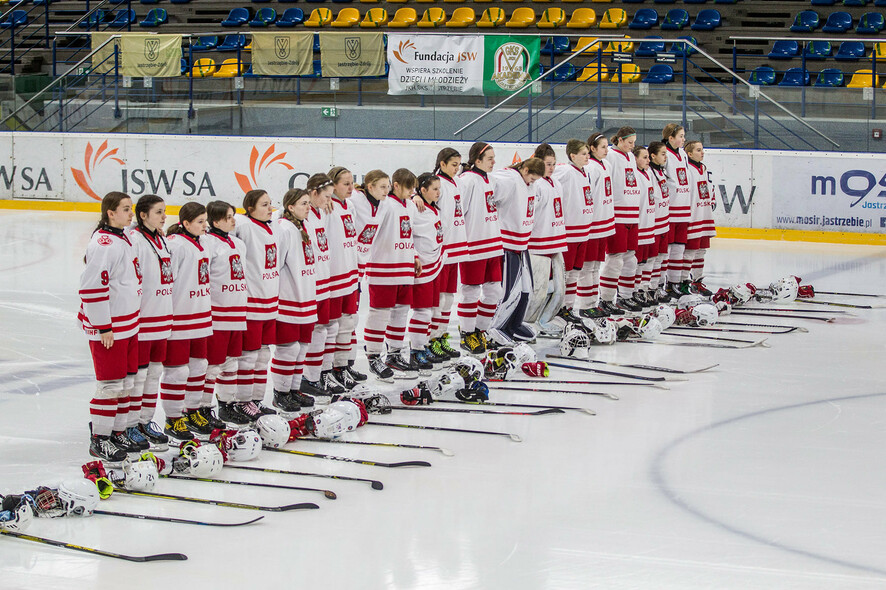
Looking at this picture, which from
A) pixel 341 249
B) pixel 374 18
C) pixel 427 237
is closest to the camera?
pixel 341 249

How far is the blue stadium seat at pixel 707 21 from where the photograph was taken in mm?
18719

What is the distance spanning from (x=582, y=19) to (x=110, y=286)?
593 inches

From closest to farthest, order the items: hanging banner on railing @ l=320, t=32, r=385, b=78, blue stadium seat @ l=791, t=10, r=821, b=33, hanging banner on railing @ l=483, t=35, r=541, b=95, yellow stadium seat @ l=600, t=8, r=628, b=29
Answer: hanging banner on railing @ l=483, t=35, r=541, b=95, hanging banner on railing @ l=320, t=32, r=385, b=78, blue stadium seat @ l=791, t=10, r=821, b=33, yellow stadium seat @ l=600, t=8, r=628, b=29

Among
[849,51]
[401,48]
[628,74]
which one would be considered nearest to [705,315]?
[628,74]

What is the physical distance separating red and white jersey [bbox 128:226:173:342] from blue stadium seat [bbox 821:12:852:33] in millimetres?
14868

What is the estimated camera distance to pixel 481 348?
27.8 feet

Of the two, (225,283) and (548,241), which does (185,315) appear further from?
(548,241)

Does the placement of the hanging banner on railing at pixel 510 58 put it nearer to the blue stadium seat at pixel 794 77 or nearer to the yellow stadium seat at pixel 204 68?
the blue stadium seat at pixel 794 77

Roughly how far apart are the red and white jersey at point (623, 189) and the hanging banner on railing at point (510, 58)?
5794 mm

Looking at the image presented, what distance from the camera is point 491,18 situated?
20.0 meters

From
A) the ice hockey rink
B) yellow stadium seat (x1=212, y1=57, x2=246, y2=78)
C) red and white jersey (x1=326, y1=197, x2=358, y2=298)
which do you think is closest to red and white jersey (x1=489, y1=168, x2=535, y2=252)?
the ice hockey rink

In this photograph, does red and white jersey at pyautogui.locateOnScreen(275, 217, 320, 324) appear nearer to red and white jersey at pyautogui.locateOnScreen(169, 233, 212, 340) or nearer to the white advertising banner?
red and white jersey at pyautogui.locateOnScreen(169, 233, 212, 340)

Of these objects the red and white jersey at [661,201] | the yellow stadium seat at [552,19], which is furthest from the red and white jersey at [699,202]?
the yellow stadium seat at [552,19]

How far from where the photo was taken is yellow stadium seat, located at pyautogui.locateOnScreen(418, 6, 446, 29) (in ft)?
66.3
